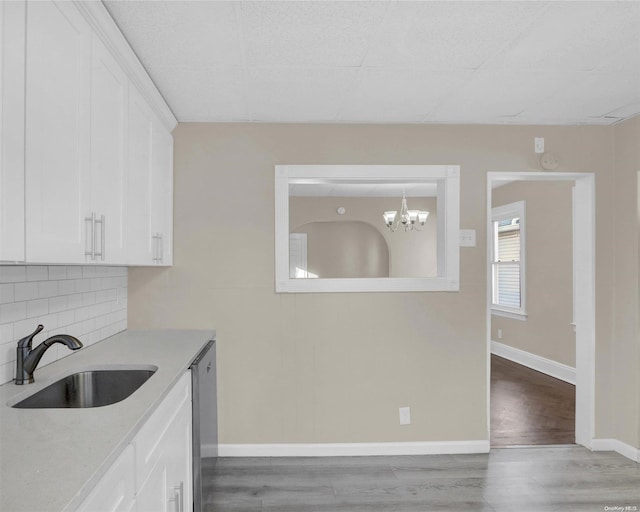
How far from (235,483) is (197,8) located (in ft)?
8.40

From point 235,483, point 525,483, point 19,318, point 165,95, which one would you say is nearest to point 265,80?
point 165,95

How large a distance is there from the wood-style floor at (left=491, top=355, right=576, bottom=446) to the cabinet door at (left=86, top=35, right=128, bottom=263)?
9.86 feet

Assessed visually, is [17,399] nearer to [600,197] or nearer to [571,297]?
[600,197]

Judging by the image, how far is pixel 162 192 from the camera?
2.86 m

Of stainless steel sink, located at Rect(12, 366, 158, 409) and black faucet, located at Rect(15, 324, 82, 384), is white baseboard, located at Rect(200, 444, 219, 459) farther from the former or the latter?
black faucet, located at Rect(15, 324, 82, 384)

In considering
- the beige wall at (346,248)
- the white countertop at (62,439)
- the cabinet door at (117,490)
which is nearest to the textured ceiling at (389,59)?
the white countertop at (62,439)

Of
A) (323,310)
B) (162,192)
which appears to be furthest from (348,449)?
(162,192)

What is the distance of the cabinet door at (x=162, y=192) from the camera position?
2.67 meters

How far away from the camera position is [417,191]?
7012mm

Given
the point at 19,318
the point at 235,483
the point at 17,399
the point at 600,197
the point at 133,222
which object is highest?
the point at 600,197

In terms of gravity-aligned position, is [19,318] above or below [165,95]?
below

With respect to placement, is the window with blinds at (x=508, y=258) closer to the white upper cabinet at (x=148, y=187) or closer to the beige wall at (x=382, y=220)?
the beige wall at (x=382, y=220)

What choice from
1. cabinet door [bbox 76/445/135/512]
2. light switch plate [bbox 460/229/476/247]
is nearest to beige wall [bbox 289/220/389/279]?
light switch plate [bbox 460/229/476/247]

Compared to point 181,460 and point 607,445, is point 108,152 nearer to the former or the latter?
point 181,460
